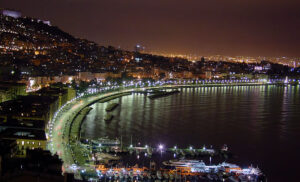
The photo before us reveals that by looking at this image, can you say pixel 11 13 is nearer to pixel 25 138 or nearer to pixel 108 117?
pixel 108 117

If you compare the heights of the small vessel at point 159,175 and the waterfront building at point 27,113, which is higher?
the waterfront building at point 27,113

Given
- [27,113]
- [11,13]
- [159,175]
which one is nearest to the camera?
[159,175]

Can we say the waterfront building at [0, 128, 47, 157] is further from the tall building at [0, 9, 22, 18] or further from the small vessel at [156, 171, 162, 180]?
the tall building at [0, 9, 22, 18]

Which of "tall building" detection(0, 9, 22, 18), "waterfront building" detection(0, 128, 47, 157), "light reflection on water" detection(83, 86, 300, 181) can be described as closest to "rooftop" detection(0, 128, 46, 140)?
"waterfront building" detection(0, 128, 47, 157)

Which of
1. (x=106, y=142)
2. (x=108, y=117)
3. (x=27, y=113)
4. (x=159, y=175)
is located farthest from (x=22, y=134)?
(x=108, y=117)

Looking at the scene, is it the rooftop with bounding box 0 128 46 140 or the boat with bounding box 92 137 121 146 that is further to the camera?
the boat with bounding box 92 137 121 146

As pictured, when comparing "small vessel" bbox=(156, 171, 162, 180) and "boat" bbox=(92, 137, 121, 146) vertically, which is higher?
"boat" bbox=(92, 137, 121, 146)

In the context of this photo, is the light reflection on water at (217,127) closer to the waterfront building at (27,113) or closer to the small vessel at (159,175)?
the waterfront building at (27,113)

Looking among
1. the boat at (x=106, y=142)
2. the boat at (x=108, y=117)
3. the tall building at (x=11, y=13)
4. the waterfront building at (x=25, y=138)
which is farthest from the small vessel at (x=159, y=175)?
the tall building at (x=11, y=13)

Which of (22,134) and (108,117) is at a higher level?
(22,134)

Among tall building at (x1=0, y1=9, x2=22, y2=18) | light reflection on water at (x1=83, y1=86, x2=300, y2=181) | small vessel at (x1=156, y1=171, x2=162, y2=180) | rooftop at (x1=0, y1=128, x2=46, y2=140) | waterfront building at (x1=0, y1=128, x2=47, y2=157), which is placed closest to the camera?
small vessel at (x1=156, y1=171, x2=162, y2=180)
